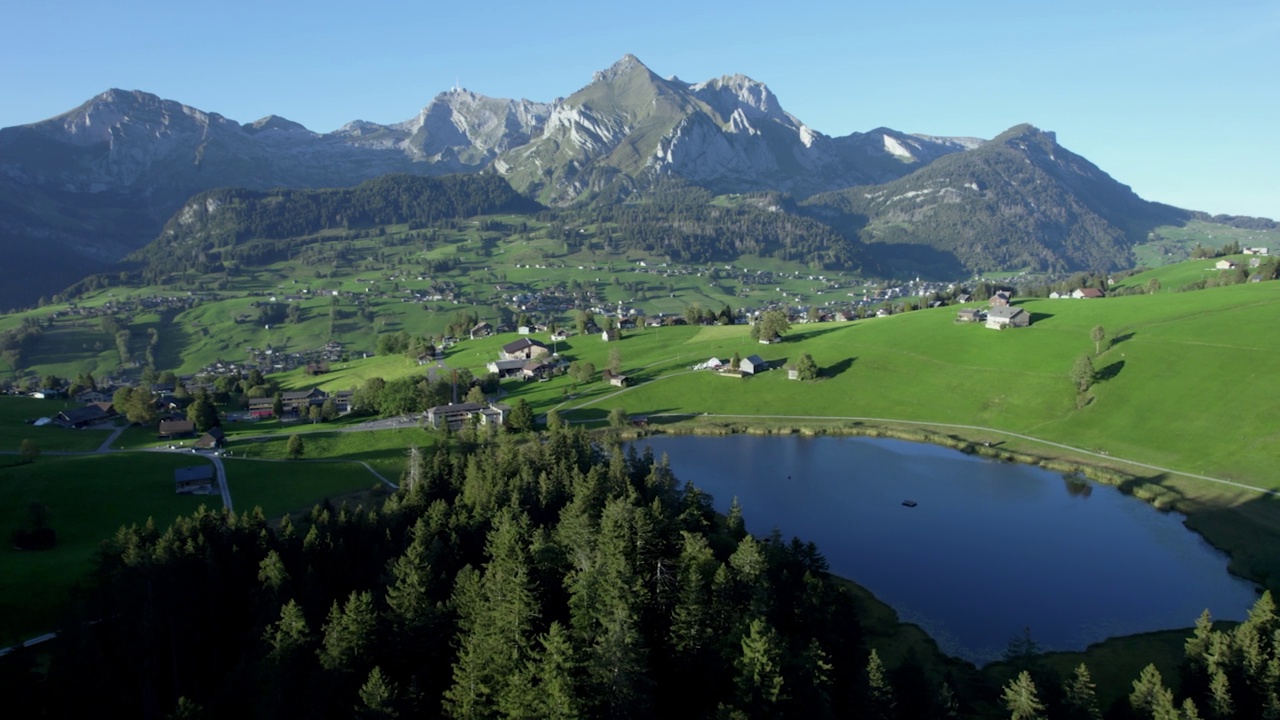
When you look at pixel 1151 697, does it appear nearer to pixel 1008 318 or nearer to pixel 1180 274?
pixel 1008 318

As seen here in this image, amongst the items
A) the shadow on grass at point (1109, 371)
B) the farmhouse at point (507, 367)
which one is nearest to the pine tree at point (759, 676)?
the shadow on grass at point (1109, 371)

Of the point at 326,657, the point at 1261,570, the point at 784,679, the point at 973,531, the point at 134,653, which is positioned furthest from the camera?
the point at 973,531

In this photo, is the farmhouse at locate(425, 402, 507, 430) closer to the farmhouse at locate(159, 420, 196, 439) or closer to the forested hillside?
the farmhouse at locate(159, 420, 196, 439)

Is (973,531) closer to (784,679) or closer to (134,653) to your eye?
(784,679)

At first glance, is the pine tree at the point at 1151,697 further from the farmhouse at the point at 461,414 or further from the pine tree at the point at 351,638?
the farmhouse at the point at 461,414

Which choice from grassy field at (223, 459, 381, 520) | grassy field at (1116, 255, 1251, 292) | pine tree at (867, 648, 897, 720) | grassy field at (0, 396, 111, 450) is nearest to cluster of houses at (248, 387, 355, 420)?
grassy field at (0, 396, 111, 450)

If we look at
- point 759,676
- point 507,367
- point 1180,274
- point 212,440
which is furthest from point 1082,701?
point 1180,274

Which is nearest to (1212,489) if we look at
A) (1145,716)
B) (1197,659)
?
(1197,659)
